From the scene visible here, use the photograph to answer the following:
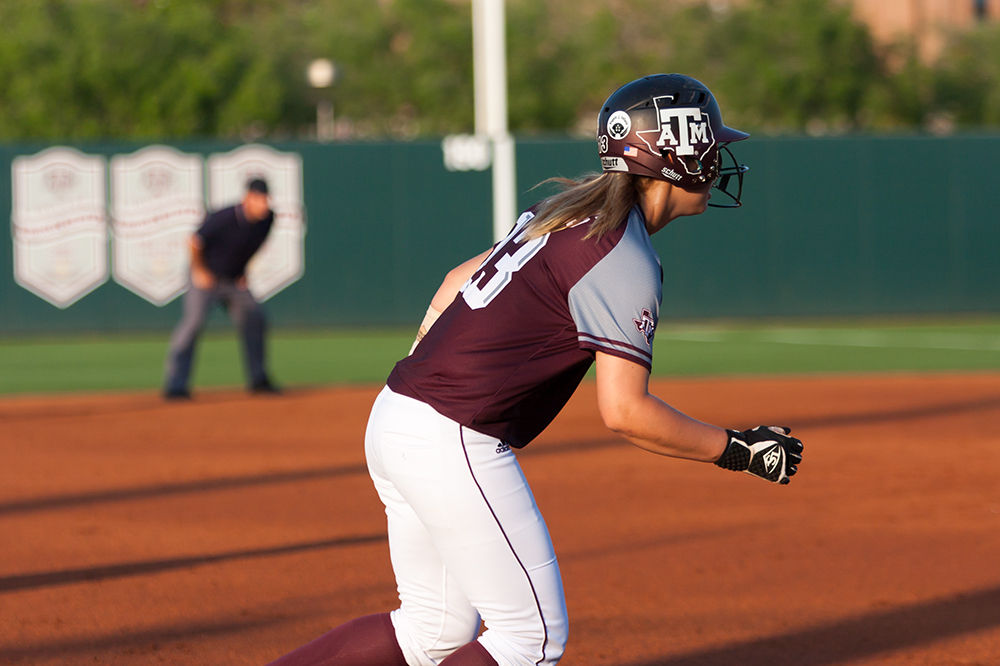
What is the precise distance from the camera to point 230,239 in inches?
503

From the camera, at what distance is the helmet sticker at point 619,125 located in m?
3.32

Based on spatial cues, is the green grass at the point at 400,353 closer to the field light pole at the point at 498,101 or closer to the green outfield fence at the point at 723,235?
the green outfield fence at the point at 723,235

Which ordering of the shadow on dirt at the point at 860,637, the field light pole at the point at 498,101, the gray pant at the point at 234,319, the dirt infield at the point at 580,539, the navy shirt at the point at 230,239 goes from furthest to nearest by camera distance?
the field light pole at the point at 498,101 < the navy shirt at the point at 230,239 < the gray pant at the point at 234,319 < the dirt infield at the point at 580,539 < the shadow on dirt at the point at 860,637

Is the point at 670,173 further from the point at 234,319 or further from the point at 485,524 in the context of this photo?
the point at 234,319

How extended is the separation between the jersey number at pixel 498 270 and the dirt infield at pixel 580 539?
6.68 feet

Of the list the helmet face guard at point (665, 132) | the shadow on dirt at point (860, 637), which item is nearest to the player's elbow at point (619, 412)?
the helmet face guard at point (665, 132)

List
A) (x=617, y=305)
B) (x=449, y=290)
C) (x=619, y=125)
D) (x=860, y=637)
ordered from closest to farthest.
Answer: (x=617, y=305) < (x=619, y=125) < (x=449, y=290) < (x=860, y=637)

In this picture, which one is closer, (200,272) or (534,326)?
(534,326)

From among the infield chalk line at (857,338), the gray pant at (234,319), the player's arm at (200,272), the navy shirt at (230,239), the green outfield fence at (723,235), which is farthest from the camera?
the green outfield fence at (723,235)

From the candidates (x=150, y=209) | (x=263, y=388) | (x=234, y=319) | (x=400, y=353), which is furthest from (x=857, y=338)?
(x=150, y=209)

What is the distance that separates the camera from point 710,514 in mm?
7531

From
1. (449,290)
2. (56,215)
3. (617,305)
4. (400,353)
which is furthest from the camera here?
(56,215)

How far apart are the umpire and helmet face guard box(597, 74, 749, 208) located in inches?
372

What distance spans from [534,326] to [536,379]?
0.41 ft
